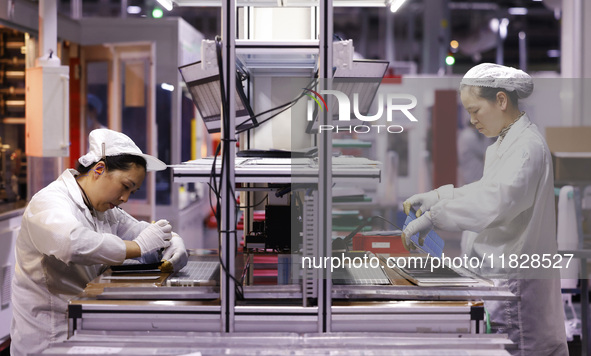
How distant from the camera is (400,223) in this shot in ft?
8.82

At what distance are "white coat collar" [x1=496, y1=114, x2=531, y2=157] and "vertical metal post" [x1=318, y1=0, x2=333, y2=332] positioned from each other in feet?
3.32

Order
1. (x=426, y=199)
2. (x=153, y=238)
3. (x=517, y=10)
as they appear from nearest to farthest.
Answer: (x=153, y=238), (x=426, y=199), (x=517, y=10)

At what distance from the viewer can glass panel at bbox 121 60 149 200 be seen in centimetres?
575

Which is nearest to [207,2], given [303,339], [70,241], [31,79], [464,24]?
[70,241]

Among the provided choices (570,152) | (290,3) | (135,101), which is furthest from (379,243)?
(135,101)

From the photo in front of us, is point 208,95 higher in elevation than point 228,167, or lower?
higher

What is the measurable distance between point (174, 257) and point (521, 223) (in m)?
1.41

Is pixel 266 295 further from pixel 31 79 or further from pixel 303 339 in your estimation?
pixel 31 79

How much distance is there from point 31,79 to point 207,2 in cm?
222

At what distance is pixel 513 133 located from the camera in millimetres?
2539

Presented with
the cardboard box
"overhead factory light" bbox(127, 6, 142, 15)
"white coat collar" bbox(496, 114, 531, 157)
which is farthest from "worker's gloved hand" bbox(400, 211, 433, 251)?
"overhead factory light" bbox(127, 6, 142, 15)

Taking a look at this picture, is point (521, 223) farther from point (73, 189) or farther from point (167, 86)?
point (167, 86)

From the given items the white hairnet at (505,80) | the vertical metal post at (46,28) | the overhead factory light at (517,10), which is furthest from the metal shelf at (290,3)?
the overhead factory light at (517,10)

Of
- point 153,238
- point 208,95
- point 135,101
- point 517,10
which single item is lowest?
point 153,238
